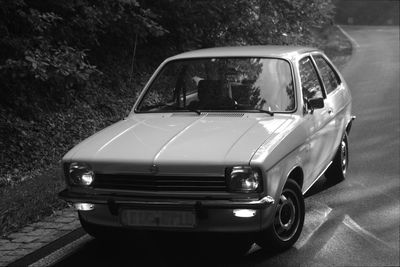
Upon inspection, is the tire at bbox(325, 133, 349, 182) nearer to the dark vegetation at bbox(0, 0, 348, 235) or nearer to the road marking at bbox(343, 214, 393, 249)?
the road marking at bbox(343, 214, 393, 249)

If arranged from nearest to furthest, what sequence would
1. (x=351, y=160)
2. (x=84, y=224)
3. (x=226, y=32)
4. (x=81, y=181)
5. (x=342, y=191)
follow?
(x=81, y=181), (x=84, y=224), (x=342, y=191), (x=351, y=160), (x=226, y=32)

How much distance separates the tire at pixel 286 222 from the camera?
456 centimetres

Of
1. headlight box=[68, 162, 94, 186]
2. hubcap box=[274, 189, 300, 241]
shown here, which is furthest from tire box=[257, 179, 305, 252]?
headlight box=[68, 162, 94, 186]

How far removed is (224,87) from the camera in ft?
18.2

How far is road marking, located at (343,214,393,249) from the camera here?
484 cm

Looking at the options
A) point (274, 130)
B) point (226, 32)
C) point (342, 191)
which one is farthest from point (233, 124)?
point (226, 32)

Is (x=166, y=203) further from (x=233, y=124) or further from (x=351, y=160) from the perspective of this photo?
(x=351, y=160)

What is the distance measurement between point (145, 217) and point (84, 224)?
31.4 inches

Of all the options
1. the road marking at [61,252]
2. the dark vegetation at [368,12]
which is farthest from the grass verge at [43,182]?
the dark vegetation at [368,12]

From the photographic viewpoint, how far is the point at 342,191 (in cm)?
649

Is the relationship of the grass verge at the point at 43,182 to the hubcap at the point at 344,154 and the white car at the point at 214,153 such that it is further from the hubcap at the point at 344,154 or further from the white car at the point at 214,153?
the hubcap at the point at 344,154

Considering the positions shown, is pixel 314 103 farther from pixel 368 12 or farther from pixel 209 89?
pixel 368 12

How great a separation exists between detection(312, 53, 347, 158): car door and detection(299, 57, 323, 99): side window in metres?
0.18

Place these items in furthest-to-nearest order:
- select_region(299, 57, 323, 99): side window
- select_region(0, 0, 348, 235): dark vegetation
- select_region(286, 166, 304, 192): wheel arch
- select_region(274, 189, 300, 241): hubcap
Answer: select_region(0, 0, 348, 235): dark vegetation, select_region(299, 57, 323, 99): side window, select_region(286, 166, 304, 192): wheel arch, select_region(274, 189, 300, 241): hubcap
